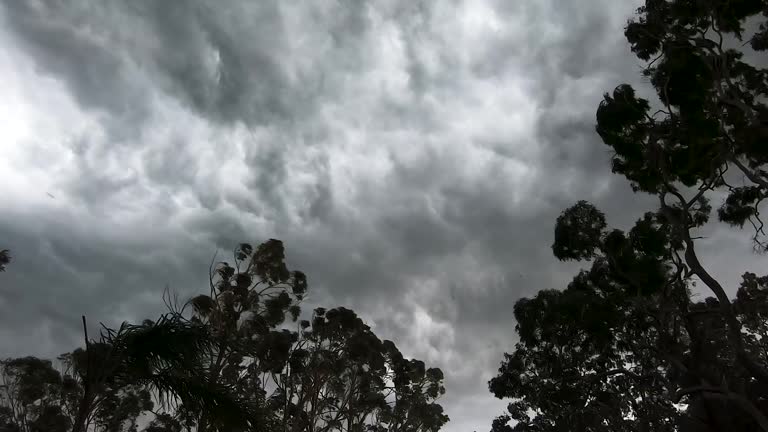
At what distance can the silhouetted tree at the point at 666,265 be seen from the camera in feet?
46.9

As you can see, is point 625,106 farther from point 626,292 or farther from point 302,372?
point 302,372

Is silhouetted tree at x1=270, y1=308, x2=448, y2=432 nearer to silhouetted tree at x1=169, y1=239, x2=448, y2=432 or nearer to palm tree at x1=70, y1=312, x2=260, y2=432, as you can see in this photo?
silhouetted tree at x1=169, y1=239, x2=448, y2=432

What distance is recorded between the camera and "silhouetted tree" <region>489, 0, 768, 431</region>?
563 inches

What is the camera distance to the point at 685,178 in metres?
16.4

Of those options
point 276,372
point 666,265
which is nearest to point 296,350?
point 276,372

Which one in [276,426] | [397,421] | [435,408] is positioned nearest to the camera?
[276,426]

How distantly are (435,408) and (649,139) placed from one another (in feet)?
110

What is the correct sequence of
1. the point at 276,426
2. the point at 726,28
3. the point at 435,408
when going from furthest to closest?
the point at 435,408, the point at 726,28, the point at 276,426

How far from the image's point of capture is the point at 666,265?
1878cm

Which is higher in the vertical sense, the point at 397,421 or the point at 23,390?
the point at 397,421

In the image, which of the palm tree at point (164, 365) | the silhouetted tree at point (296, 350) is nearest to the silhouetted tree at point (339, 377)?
the silhouetted tree at point (296, 350)

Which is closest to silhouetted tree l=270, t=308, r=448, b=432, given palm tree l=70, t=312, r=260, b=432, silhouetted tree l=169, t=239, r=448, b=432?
silhouetted tree l=169, t=239, r=448, b=432

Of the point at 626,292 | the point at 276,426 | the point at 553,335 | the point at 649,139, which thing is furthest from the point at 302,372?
the point at 276,426

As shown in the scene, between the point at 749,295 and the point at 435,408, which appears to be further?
the point at 435,408
